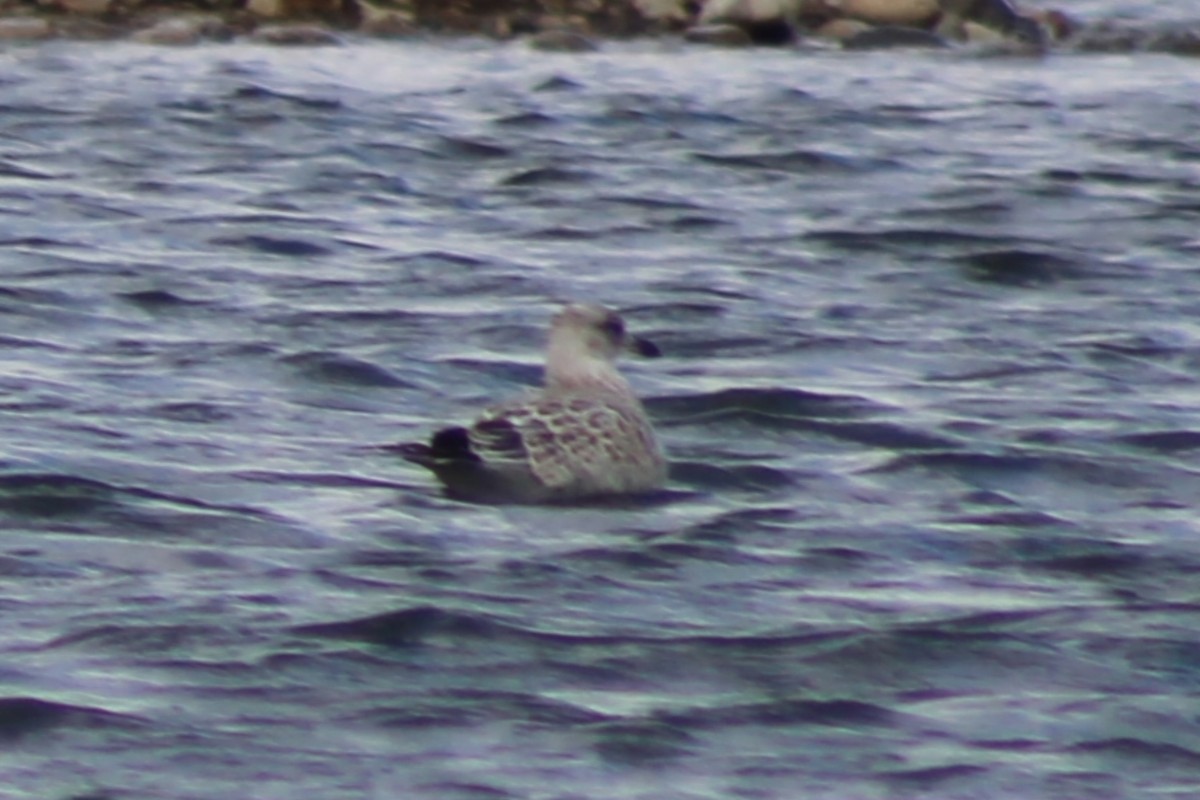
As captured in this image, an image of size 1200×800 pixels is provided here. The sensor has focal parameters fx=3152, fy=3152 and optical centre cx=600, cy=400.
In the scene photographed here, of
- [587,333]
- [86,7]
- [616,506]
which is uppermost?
[587,333]

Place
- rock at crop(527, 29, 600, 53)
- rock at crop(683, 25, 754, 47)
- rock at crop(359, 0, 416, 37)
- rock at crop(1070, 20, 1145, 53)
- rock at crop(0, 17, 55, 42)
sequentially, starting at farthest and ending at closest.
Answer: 1. rock at crop(359, 0, 416, 37)
2. rock at crop(1070, 20, 1145, 53)
3. rock at crop(683, 25, 754, 47)
4. rock at crop(527, 29, 600, 53)
5. rock at crop(0, 17, 55, 42)

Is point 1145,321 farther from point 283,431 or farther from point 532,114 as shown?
point 532,114

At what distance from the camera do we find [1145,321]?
12.5 metres

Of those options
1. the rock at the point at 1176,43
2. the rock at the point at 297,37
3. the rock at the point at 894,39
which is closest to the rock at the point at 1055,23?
the rock at the point at 1176,43

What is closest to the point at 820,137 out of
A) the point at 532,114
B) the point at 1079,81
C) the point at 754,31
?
the point at 532,114

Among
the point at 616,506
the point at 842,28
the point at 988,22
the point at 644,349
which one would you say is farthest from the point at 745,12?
the point at 616,506

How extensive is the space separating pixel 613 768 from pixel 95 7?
17.6 m

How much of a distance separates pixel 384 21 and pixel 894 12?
392 cm

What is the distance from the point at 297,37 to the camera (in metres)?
22.9

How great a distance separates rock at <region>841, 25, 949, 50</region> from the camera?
23.4m

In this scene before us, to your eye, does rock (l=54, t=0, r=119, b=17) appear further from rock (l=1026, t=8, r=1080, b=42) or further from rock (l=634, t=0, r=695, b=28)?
rock (l=1026, t=8, r=1080, b=42)

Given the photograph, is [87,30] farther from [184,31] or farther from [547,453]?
[547,453]

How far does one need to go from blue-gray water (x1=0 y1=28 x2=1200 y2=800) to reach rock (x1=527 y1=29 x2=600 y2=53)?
3.60m

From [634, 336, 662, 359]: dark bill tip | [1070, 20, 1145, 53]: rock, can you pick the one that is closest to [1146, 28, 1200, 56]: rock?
[1070, 20, 1145, 53]: rock
